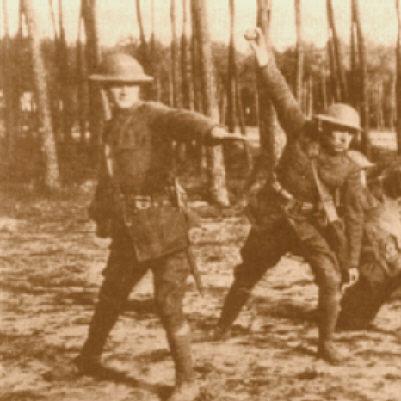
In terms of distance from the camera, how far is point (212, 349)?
17.2 feet

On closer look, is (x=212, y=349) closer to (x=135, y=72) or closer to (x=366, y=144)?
(x=135, y=72)

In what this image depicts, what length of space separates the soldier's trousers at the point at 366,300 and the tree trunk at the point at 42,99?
10.1 metres

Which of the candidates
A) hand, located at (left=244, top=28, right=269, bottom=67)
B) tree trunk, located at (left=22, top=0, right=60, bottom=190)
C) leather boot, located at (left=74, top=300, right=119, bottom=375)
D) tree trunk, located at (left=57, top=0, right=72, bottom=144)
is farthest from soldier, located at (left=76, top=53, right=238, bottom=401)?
tree trunk, located at (left=57, top=0, right=72, bottom=144)

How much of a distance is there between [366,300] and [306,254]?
0.87m

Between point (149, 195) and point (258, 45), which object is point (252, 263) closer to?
point (149, 195)

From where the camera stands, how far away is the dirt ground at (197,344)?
4.54m

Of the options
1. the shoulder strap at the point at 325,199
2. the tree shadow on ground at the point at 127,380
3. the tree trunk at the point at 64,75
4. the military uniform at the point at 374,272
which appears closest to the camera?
the tree shadow on ground at the point at 127,380

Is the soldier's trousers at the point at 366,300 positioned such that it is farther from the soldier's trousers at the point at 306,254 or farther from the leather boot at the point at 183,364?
the leather boot at the point at 183,364

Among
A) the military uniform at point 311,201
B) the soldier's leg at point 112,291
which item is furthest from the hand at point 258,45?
the soldier's leg at point 112,291

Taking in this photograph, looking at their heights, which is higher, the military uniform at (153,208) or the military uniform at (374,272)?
the military uniform at (153,208)

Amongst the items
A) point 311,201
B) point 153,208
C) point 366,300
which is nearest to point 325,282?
point 311,201

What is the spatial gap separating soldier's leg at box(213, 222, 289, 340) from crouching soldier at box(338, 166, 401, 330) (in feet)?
2.49

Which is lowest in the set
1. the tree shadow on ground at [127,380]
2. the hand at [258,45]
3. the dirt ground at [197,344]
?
the dirt ground at [197,344]

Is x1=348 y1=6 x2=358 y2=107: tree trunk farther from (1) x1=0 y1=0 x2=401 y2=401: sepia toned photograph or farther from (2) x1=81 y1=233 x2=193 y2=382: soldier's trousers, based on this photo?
(2) x1=81 y1=233 x2=193 y2=382: soldier's trousers
